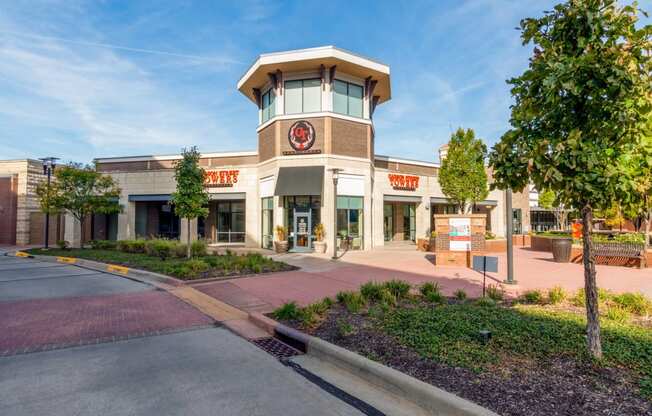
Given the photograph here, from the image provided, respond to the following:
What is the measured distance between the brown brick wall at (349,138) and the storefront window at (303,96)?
5.68 feet

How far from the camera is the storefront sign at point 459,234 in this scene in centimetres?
1495

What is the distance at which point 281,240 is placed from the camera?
22141 millimetres

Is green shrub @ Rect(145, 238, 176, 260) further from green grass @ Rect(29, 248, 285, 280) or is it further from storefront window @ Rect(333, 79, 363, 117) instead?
storefront window @ Rect(333, 79, 363, 117)

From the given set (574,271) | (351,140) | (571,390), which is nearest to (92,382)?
(571,390)

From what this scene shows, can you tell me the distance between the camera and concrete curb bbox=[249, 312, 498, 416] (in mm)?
3492

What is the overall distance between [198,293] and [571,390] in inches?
350

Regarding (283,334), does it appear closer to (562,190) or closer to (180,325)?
(180,325)

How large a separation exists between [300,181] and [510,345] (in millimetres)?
17570

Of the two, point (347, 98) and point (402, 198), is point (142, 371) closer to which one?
point (347, 98)

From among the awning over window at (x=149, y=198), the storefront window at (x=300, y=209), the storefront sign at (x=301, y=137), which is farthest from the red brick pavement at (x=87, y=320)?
the awning over window at (x=149, y=198)

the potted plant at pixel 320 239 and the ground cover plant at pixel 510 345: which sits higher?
the potted plant at pixel 320 239

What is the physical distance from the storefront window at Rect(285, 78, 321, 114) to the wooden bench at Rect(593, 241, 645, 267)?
16.1 metres

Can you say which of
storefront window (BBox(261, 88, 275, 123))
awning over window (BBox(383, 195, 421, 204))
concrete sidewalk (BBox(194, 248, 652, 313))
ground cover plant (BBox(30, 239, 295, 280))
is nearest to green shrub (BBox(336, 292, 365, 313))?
concrete sidewalk (BBox(194, 248, 652, 313))

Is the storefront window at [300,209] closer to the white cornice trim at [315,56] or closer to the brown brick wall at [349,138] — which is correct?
the brown brick wall at [349,138]
